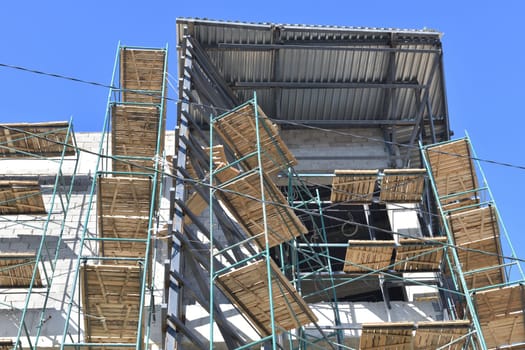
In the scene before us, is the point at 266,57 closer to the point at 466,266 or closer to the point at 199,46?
the point at 199,46

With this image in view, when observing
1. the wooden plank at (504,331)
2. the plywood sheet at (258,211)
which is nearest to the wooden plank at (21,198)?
the plywood sheet at (258,211)

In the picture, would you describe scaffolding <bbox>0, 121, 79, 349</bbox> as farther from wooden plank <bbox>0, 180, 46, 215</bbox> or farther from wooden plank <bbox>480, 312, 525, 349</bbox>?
wooden plank <bbox>480, 312, 525, 349</bbox>

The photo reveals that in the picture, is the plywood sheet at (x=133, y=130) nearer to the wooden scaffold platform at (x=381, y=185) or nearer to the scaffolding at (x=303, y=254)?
the scaffolding at (x=303, y=254)

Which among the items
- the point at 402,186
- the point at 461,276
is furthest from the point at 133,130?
the point at 461,276

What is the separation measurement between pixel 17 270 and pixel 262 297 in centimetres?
765

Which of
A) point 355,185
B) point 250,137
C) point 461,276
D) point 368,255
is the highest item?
point 250,137

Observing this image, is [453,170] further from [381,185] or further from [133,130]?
[133,130]

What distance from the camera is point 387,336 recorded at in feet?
56.6

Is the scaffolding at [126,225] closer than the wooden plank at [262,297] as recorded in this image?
No

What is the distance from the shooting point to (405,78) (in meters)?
26.6

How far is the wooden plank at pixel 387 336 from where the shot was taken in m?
17.1

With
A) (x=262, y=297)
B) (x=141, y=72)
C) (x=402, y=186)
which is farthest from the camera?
(x=141, y=72)

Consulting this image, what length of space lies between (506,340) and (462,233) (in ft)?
10.0

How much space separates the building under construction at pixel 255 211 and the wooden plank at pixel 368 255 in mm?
47
